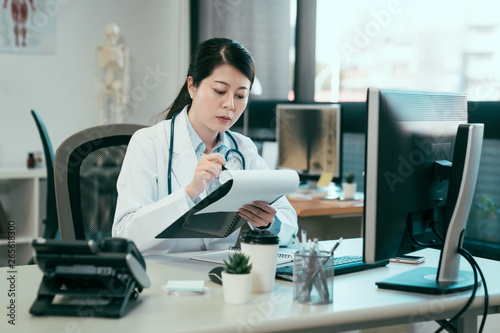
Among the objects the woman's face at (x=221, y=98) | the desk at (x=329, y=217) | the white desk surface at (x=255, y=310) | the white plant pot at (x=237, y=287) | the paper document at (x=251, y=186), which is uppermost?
the woman's face at (x=221, y=98)

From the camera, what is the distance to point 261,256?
1351 millimetres

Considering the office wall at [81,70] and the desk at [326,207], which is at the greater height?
the office wall at [81,70]

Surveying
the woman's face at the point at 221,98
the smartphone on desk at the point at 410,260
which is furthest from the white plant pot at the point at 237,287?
the woman's face at the point at 221,98

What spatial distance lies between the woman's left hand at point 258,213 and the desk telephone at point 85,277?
489mm

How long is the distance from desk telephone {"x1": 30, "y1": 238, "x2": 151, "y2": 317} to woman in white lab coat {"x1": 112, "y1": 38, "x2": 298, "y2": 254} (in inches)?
19.3

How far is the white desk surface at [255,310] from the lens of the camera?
44.8 inches

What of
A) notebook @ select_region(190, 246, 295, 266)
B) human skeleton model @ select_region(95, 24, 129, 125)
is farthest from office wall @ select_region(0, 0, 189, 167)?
notebook @ select_region(190, 246, 295, 266)

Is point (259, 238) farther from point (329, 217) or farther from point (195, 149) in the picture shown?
point (329, 217)

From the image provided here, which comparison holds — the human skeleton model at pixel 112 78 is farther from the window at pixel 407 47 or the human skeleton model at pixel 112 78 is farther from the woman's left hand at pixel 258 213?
the woman's left hand at pixel 258 213

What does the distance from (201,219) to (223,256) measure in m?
0.19

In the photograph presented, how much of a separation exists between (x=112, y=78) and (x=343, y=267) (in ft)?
11.9

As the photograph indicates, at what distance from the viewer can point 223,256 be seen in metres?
1.74

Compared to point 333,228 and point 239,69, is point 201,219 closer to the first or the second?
point 239,69

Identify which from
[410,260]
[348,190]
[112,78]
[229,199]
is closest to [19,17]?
[112,78]
